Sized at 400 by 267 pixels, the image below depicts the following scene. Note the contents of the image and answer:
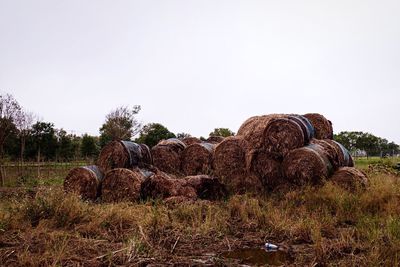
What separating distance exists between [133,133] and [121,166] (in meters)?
40.9

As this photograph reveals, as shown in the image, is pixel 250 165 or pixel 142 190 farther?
pixel 250 165

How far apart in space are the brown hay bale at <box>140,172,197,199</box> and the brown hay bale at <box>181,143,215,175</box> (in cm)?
267

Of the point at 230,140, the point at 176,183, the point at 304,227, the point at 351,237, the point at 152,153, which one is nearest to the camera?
the point at 351,237

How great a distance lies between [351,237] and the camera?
5164 mm

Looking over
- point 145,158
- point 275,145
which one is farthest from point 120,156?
point 275,145

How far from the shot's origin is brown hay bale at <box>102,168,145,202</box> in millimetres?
9781

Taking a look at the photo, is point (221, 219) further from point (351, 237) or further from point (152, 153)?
point (152, 153)

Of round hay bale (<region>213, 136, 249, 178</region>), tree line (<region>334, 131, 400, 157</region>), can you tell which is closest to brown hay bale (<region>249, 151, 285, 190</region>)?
round hay bale (<region>213, 136, 249, 178</region>)

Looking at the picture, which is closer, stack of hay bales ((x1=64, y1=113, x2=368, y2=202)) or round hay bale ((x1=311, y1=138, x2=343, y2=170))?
stack of hay bales ((x1=64, y1=113, x2=368, y2=202))

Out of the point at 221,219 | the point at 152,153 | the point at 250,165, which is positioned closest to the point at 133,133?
the point at 152,153

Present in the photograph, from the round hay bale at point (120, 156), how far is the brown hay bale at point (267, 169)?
11.2 feet

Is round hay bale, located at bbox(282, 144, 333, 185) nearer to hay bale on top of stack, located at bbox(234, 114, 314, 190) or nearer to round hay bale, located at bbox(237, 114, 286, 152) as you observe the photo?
hay bale on top of stack, located at bbox(234, 114, 314, 190)

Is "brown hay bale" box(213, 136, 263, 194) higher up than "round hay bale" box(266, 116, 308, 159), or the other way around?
"round hay bale" box(266, 116, 308, 159)

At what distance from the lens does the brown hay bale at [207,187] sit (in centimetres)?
952
